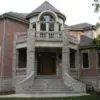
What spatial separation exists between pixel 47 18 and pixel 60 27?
2.03 m

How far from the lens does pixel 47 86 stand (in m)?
22.3

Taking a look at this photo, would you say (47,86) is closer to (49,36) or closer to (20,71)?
(20,71)

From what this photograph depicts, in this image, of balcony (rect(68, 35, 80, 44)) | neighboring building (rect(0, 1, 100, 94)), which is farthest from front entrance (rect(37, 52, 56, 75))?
balcony (rect(68, 35, 80, 44))

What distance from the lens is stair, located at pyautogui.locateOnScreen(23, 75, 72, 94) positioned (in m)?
21.1

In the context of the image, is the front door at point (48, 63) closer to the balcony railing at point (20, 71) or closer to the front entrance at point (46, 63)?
the front entrance at point (46, 63)

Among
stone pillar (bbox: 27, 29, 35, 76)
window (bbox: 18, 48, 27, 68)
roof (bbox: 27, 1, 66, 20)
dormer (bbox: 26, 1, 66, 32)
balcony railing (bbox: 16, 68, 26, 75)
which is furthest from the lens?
window (bbox: 18, 48, 27, 68)

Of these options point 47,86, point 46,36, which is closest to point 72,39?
point 46,36

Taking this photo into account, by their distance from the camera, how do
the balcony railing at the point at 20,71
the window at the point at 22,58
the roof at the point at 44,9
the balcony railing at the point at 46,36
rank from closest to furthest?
the balcony railing at the point at 46,36, the balcony railing at the point at 20,71, the roof at the point at 44,9, the window at the point at 22,58

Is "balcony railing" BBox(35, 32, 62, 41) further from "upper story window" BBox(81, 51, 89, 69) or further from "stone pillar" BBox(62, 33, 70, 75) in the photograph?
"upper story window" BBox(81, 51, 89, 69)

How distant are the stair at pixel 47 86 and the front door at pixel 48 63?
261 centimetres

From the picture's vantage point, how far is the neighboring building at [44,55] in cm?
2324

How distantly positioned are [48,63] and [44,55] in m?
1.06

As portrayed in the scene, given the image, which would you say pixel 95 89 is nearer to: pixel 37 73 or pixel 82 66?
pixel 82 66

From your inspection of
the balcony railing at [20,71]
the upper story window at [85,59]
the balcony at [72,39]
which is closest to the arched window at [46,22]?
the balcony at [72,39]
